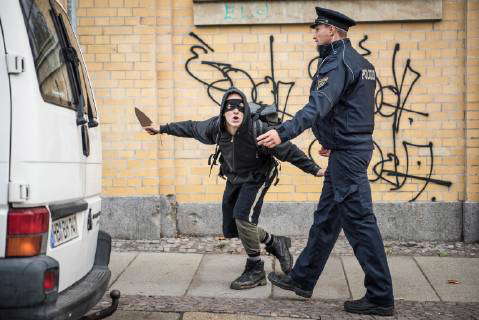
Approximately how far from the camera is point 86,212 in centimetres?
373

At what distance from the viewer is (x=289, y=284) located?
4.70 m

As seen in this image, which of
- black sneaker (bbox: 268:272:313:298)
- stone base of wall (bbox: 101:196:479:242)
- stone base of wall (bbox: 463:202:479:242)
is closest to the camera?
black sneaker (bbox: 268:272:313:298)

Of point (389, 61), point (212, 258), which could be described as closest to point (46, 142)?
point (212, 258)

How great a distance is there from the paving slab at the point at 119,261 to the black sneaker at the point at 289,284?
146 cm

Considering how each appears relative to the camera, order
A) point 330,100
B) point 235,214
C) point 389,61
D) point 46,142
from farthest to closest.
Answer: point 389,61
point 235,214
point 330,100
point 46,142

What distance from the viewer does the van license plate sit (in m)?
3.20

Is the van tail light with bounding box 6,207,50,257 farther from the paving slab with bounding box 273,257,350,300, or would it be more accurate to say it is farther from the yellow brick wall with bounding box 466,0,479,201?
the yellow brick wall with bounding box 466,0,479,201

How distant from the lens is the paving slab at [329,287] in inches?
190

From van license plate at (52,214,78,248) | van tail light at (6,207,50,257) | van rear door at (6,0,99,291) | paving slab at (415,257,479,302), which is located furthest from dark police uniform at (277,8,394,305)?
van tail light at (6,207,50,257)

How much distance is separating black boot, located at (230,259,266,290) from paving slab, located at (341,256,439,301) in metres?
0.76

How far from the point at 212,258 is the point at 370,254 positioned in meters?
2.19

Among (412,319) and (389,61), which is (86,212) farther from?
(389,61)

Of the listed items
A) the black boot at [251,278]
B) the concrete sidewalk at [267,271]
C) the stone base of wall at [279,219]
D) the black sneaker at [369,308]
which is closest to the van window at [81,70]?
the concrete sidewalk at [267,271]

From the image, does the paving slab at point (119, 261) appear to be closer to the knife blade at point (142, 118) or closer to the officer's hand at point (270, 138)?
the knife blade at point (142, 118)
